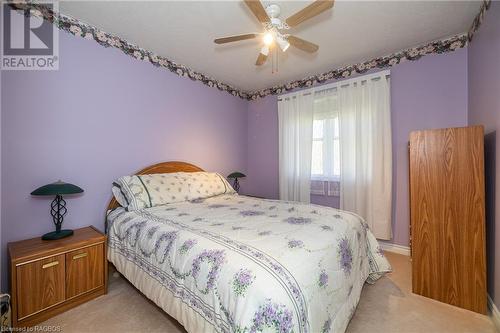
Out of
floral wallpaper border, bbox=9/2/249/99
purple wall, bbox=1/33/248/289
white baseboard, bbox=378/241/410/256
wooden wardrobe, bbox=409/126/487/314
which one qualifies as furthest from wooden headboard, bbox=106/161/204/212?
white baseboard, bbox=378/241/410/256

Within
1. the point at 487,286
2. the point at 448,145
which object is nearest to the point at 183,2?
the point at 448,145

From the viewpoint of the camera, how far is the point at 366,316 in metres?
1.63

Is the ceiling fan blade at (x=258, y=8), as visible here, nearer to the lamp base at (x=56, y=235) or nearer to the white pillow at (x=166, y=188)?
the white pillow at (x=166, y=188)

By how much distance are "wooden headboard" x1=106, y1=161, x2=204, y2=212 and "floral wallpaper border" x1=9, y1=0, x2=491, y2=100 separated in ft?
4.15

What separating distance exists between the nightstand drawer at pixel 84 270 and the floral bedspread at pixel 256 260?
0.15 metres

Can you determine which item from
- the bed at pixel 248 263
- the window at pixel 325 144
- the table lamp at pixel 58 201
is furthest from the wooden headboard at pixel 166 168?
the window at pixel 325 144

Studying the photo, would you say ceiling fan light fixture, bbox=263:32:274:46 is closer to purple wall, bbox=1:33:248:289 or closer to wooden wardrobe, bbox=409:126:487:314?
wooden wardrobe, bbox=409:126:487:314

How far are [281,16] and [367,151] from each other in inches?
76.2

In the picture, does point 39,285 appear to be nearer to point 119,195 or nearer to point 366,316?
point 119,195

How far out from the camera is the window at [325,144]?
3.18 meters

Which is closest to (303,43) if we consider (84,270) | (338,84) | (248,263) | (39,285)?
(338,84)

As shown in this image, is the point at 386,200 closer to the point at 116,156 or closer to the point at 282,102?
the point at 282,102

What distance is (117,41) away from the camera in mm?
2393

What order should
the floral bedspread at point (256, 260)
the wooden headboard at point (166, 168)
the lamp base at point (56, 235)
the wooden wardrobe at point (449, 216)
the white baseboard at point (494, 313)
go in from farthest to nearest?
the wooden headboard at point (166, 168) → the lamp base at point (56, 235) → the wooden wardrobe at point (449, 216) → the white baseboard at point (494, 313) → the floral bedspread at point (256, 260)
